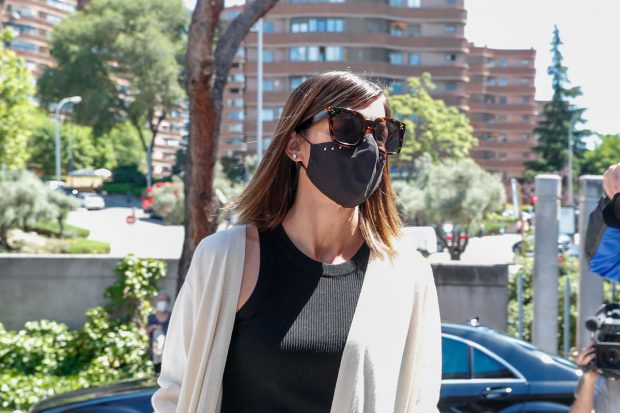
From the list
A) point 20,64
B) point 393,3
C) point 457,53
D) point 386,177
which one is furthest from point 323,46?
point 386,177

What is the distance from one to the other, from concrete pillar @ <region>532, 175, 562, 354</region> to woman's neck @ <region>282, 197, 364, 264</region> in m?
7.34

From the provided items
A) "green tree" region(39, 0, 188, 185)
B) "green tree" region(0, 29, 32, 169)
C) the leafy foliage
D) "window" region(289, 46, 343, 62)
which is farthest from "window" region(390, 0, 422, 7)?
the leafy foliage

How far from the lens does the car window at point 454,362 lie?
6770 mm

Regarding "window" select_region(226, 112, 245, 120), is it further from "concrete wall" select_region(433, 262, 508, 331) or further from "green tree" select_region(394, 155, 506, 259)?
"concrete wall" select_region(433, 262, 508, 331)

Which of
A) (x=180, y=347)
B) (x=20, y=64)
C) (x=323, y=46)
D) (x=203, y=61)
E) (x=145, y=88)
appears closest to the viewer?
(x=180, y=347)

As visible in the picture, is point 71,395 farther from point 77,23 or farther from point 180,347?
point 77,23

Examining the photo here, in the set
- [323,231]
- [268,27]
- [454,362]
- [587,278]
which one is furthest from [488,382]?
[268,27]

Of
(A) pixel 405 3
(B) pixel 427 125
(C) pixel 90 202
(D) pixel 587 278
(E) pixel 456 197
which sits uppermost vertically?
(A) pixel 405 3

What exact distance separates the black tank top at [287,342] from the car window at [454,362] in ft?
14.9

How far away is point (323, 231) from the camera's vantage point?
2506mm

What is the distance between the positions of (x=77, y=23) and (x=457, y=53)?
36.3m

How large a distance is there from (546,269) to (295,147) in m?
7.43

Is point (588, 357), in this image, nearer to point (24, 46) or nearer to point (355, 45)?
point (355, 45)

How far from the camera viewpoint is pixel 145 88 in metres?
67.9
